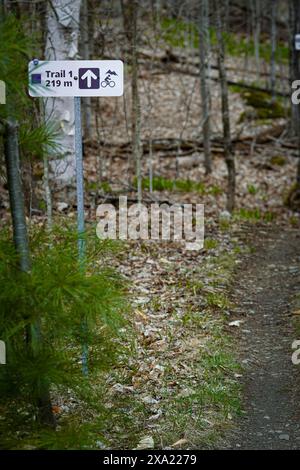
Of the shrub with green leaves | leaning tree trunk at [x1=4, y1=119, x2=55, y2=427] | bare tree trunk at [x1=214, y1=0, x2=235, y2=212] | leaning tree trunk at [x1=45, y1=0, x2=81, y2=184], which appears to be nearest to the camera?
the shrub with green leaves

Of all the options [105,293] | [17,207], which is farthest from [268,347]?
[17,207]

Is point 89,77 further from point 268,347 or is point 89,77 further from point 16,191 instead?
point 268,347

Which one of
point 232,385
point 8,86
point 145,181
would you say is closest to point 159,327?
point 232,385

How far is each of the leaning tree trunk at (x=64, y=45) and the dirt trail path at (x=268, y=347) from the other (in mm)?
3378

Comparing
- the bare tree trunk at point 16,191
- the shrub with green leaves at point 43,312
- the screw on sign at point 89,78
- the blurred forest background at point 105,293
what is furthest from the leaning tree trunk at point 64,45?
the shrub with green leaves at point 43,312

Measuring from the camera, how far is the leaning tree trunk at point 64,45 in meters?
9.75

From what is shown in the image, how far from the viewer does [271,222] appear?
12.4m

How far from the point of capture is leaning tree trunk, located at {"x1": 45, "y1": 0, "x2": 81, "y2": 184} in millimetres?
9750

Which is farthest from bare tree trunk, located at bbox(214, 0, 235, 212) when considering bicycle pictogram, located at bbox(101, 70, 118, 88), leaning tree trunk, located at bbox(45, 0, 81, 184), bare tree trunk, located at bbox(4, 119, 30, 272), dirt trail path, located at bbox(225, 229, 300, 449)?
bare tree trunk, located at bbox(4, 119, 30, 272)

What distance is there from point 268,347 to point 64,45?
5685 millimetres

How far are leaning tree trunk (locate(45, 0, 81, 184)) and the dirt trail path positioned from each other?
3378 mm

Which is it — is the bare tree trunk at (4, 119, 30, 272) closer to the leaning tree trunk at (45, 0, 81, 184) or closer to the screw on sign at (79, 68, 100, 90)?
the screw on sign at (79, 68, 100, 90)

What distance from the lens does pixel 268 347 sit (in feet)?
22.8

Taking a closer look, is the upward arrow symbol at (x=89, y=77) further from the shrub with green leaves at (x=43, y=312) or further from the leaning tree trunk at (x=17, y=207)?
the shrub with green leaves at (x=43, y=312)
